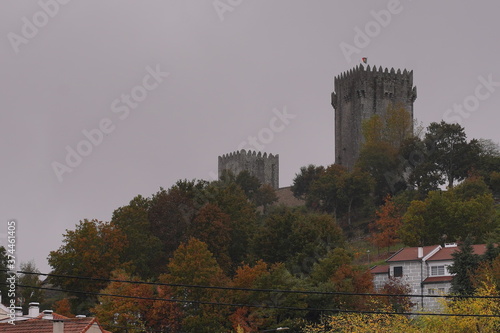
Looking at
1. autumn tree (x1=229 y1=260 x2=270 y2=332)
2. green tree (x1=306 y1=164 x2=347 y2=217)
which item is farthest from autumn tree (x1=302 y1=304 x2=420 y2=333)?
green tree (x1=306 y1=164 x2=347 y2=217)

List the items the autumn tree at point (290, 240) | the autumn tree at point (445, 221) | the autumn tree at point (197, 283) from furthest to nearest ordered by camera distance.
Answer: the autumn tree at point (445, 221) → the autumn tree at point (290, 240) → the autumn tree at point (197, 283)

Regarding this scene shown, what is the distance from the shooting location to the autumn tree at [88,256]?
9181cm

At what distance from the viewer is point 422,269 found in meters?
92.5

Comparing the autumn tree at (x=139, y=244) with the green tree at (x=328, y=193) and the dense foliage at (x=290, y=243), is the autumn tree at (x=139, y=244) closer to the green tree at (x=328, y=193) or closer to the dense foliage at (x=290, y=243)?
the dense foliage at (x=290, y=243)

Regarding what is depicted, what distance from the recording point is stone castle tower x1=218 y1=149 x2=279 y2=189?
173875 millimetres

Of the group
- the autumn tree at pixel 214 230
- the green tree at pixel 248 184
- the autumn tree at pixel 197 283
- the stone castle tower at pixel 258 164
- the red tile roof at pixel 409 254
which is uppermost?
the stone castle tower at pixel 258 164

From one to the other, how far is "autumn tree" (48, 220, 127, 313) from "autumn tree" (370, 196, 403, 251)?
28.8m

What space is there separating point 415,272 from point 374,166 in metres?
44.5

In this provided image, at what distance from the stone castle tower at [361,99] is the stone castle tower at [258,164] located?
814 inches

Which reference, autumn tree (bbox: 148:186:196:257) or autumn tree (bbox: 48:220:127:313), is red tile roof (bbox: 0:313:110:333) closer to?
autumn tree (bbox: 48:220:127:313)

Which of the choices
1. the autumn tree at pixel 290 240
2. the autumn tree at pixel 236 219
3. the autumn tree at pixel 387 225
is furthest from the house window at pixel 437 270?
the autumn tree at pixel 236 219

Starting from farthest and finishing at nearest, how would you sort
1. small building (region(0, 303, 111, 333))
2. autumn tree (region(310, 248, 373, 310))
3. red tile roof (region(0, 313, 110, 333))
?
autumn tree (region(310, 248, 373, 310))
red tile roof (region(0, 313, 110, 333))
small building (region(0, 303, 111, 333))

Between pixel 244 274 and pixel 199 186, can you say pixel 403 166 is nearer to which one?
pixel 199 186

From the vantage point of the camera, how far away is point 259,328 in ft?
252
